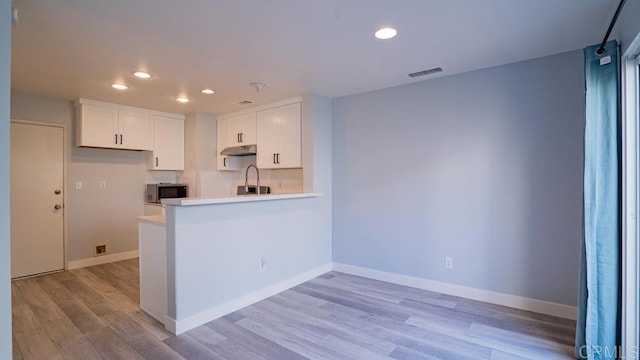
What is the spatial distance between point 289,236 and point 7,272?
2496 mm

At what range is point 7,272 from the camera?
1.50 metres

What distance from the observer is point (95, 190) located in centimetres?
474

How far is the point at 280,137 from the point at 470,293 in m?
3.01

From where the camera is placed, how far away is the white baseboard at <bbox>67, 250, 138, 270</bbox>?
4.52 meters

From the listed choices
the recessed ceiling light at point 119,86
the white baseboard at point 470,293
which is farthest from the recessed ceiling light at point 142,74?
the white baseboard at point 470,293

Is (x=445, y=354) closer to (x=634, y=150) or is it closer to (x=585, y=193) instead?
(x=585, y=193)

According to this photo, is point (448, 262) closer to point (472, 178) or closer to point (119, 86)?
point (472, 178)

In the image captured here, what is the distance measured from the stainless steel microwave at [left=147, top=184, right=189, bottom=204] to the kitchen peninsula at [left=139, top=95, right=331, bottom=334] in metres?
2.22

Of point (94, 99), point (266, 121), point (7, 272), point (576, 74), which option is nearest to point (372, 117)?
point (266, 121)

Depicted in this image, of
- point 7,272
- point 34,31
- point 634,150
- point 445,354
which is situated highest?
point 34,31

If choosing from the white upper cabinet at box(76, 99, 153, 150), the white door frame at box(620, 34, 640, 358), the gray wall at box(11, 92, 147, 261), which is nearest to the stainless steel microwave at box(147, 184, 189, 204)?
the gray wall at box(11, 92, 147, 261)

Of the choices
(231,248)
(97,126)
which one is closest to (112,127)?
Answer: (97,126)

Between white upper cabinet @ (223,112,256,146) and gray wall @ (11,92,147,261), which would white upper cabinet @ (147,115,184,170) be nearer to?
gray wall @ (11,92,147,261)

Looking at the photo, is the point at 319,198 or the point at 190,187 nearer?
the point at 319,198
